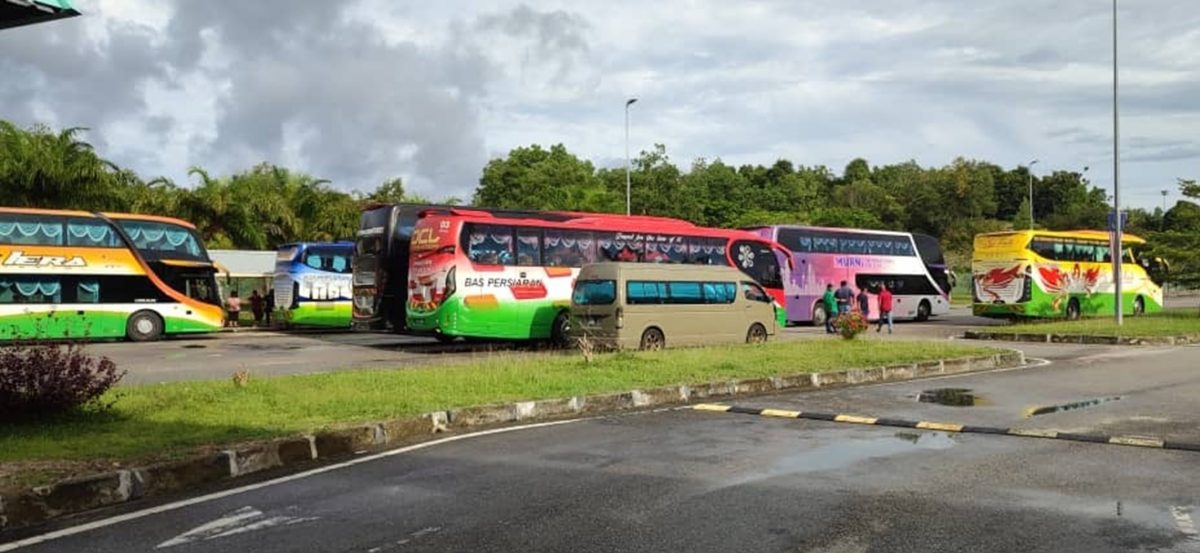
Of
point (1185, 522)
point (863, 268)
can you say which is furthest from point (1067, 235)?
point (1185, 522)

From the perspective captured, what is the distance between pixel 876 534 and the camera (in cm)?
536

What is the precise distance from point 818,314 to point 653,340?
14939 mm

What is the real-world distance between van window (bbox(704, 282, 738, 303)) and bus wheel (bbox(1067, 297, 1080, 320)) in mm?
17177

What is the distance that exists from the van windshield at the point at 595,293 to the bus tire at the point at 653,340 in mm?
1059

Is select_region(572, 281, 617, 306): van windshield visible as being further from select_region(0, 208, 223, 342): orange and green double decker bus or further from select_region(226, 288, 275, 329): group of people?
select_region(226, 288, 275, 329): group of people

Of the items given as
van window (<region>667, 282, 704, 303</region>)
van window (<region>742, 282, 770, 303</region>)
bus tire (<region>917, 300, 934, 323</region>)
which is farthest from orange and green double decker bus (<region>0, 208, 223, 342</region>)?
bus tire (<region>917, 300, 934, 323</region>)

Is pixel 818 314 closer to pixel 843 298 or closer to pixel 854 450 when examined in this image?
pixel 843 298

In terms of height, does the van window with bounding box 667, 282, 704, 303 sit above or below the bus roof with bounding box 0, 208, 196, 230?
below

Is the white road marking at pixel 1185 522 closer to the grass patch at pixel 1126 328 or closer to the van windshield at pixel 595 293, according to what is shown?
the van windshield at pixel 595 293

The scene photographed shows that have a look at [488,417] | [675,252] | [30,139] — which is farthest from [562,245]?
[30,139]

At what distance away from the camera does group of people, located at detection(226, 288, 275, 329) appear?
33.1 meters

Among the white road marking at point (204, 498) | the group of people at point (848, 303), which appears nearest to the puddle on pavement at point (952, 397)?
the white road marking at point (204, 498)

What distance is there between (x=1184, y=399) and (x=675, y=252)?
1364cm

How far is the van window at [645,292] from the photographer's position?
60.3 ft
